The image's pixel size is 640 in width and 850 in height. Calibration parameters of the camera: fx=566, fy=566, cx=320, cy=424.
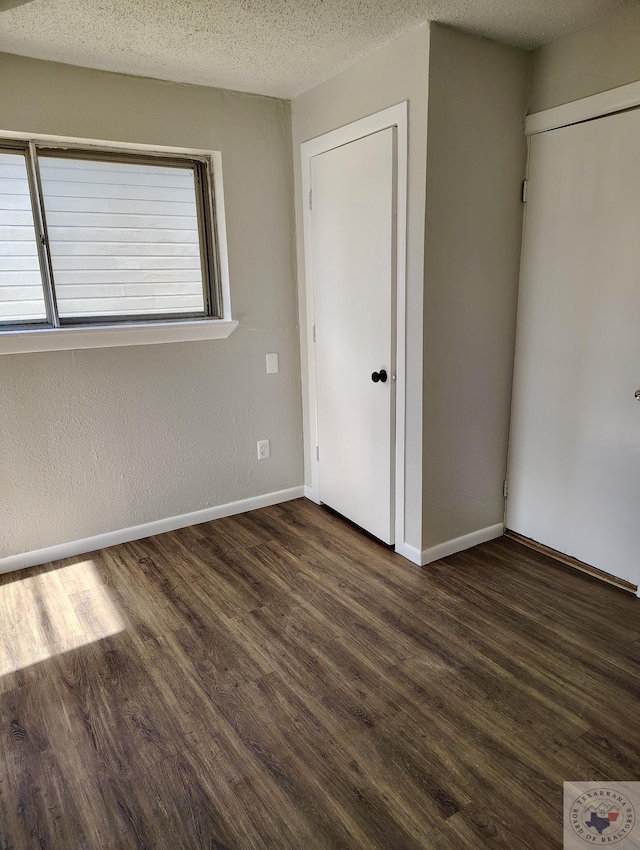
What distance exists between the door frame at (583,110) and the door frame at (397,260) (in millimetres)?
642

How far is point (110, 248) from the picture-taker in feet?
9.49

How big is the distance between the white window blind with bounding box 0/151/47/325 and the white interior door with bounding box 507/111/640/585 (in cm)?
237

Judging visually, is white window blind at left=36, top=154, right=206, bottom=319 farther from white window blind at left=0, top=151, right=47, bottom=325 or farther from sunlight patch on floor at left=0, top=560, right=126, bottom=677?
sunlight patch on floor at left=0, top=560, right=126, bottom=677

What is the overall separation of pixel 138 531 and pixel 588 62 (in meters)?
3.12

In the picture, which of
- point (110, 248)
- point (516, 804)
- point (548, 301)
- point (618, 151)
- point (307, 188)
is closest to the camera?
point (516, 804)

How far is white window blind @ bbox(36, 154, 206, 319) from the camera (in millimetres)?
2768

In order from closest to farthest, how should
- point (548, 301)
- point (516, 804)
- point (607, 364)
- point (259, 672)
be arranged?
1. point (516, 804)
2. point (259, 672)
3. point (607, 364)
4. point (548, 301)

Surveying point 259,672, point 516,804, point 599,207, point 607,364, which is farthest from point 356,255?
point 516,804

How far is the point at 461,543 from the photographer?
9.62ft

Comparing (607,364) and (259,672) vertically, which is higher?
(607,364)

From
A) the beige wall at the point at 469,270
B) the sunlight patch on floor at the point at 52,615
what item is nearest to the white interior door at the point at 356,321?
the beige wall at the point at 469,270

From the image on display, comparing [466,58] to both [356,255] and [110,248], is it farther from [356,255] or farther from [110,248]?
[110,248]

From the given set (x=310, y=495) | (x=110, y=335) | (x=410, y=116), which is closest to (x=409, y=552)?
(x=310, y=495)

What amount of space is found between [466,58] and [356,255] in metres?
0.93
